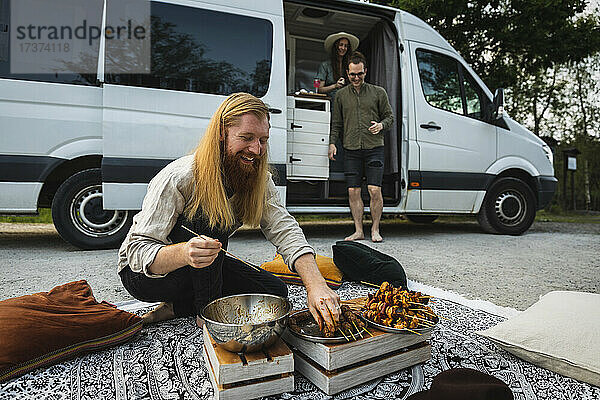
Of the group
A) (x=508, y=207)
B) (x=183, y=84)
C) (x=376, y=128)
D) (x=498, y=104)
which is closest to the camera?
(x=183, y=84)

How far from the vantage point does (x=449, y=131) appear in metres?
4.79

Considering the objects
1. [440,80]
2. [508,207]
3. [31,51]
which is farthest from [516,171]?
[31,51]

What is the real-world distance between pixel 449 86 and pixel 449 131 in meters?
0.60

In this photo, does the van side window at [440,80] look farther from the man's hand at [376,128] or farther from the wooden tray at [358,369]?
the wooden tray at [358,369]

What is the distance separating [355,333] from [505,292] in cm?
172

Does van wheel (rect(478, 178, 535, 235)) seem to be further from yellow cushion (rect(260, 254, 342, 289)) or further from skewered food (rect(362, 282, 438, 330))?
skewered food (rect(362, 282, 438, 330))

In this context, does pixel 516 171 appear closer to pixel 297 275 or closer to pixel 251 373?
pixel 297 275

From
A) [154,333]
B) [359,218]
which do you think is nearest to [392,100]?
[359,218]

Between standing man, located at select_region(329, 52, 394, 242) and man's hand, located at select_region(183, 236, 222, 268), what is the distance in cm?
320

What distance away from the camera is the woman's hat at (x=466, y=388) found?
1002mm

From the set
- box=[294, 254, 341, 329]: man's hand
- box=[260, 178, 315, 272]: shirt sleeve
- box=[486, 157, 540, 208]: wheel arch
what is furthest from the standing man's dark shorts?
box=[294, 254, 341, 329]: man's hand

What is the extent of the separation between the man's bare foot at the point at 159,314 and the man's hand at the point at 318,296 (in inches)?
28.8

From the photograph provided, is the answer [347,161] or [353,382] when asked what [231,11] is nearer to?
[347,161]

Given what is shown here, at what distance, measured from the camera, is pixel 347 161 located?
14.8 feet
